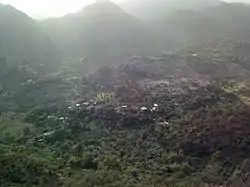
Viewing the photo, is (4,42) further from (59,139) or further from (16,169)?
(16,169)

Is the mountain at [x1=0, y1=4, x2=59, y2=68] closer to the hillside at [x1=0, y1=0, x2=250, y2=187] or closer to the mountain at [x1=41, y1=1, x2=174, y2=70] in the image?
the hillside at [x1=0, y1=0, x2=250, y2=187]

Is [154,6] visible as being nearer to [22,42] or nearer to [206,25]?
[206,25]

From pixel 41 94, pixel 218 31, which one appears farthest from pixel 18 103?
pixel 218 31

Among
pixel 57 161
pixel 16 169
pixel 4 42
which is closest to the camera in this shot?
pixel 16 169

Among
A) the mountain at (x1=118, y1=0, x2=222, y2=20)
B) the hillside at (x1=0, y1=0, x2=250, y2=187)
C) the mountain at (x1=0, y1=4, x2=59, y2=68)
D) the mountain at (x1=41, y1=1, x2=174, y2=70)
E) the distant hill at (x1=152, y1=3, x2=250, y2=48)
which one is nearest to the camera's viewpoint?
the hillside at (x1=0, y1=0, x2=250, y2=187)

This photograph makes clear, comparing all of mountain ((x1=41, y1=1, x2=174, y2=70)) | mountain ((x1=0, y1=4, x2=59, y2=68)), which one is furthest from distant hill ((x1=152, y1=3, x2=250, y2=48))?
mountain ((x1=0, y1=4, x2=59, y2=68))

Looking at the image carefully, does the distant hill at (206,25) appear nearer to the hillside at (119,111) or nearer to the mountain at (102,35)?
the hillside at (119,111)

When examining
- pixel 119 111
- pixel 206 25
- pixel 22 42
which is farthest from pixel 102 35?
pixel 119 111
